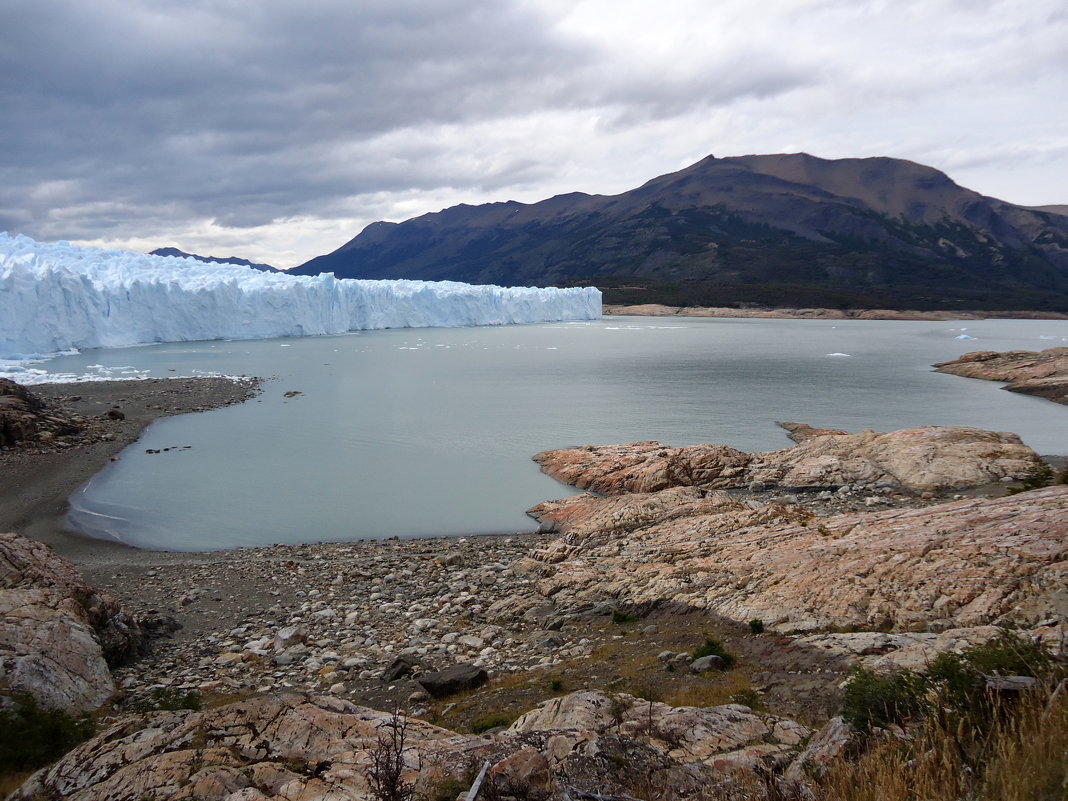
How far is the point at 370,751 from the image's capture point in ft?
13.2

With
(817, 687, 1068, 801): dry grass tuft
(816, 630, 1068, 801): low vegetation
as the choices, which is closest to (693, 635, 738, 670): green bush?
(816, 630, 1068, 801): low vegetation

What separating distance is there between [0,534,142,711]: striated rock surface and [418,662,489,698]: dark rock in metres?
2.92

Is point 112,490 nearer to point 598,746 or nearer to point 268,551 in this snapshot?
point 268,551

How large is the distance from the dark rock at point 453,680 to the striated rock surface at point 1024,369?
95.5 feet

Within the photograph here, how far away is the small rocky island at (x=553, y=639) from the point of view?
3.78 metres

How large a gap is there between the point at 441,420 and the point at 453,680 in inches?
716

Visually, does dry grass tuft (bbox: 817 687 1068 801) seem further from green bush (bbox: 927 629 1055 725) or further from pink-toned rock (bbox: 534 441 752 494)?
pink-toned rock (bbox: 534 441 752 494)

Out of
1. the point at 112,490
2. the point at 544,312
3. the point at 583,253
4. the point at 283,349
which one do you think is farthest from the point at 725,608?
the point at 583,253

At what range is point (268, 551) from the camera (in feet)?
38.2

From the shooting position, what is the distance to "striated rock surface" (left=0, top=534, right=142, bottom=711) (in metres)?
5.74

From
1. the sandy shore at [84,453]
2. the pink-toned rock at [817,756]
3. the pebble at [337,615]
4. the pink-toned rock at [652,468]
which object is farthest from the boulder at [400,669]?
the pink-toned rock at [652,468]

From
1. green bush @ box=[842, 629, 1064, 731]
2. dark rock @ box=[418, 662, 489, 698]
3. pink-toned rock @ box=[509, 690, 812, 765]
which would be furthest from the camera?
dark rock @ box=[418, 662, 489, 698]

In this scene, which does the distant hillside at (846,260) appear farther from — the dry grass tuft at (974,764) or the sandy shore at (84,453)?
the dry grass tuft at (974,764)

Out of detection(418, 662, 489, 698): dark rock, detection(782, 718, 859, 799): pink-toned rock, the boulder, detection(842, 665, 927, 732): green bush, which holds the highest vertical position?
detection(842, 665, 927, 732): green bush
